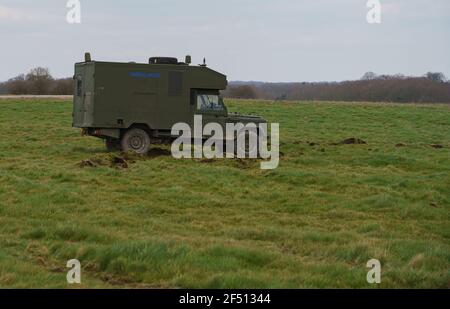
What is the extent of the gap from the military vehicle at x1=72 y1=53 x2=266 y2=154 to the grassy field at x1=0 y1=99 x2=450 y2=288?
3.13 feet

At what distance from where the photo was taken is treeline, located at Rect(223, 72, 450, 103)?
224ft

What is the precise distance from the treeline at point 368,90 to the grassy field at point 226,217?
4249cm

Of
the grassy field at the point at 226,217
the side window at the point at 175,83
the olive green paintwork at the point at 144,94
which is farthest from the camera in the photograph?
the side window at the point at 175,83

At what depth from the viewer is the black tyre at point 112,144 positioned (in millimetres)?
21650


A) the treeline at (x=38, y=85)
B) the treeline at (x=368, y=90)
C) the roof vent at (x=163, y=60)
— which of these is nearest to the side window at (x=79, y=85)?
the roof vent at (x=163, y=60)

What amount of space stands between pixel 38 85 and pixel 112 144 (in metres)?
50.7

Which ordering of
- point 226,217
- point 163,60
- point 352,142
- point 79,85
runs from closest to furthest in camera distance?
point 226,217, point 163,60, point 79,85, point 352,142

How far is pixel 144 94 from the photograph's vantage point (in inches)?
814

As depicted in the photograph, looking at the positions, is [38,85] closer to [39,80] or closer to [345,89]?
[39,80]

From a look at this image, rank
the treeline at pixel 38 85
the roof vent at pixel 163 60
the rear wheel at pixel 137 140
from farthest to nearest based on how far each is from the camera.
A: the treeline at pixel 38 85, the roof vent at pixel 163 60, the rear wheel at pixel 137 140

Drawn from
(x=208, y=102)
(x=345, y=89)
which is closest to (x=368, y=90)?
(x=345, y=89)

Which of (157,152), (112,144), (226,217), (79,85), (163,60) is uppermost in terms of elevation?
(163,60)

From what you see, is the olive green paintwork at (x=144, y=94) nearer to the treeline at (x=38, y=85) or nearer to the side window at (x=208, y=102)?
the side window at (x=208, y=102)

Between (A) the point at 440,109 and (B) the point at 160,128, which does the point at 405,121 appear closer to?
(A) the point at 440,109
